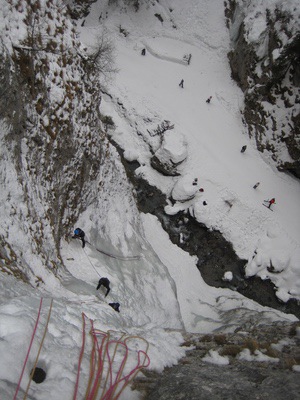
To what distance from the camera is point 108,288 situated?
426 inches

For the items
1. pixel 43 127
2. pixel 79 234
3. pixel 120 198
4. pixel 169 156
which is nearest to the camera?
pixel 43 127

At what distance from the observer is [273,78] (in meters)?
23.7

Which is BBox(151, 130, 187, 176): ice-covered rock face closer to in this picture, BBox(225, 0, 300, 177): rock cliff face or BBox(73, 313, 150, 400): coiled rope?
BBox(225, 0, 300, 177): rock cliff face

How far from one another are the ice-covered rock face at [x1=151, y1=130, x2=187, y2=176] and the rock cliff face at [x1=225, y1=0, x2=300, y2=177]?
7.65m

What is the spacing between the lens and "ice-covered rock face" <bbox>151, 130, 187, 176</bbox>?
2119 centimetres

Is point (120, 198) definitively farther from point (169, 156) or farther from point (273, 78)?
point (273, 78)

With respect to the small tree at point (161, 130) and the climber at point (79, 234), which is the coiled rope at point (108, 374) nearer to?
the climber at point (79, 234)

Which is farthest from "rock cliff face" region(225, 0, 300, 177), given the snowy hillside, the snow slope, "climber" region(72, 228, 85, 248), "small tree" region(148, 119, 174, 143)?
"climber" region(72, 228, 85, 248)

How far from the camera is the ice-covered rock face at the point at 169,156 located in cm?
2119

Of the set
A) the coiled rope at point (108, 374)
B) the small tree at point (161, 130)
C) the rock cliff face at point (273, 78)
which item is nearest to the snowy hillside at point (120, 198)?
the coiled rope at point (108, 374)

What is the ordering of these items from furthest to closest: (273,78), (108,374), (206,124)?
(206,124)
(273,78)
(108,374)

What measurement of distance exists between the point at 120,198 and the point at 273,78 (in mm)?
17645

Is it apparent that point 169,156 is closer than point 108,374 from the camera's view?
No

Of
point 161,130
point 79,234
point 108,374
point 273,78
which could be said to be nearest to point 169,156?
point 161,130
